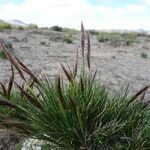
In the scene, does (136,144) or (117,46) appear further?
(117,46)

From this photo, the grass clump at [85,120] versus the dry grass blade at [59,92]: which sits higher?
the dry grass blade at [59,92]

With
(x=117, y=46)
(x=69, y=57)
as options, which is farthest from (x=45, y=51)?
(x=117, y=46)

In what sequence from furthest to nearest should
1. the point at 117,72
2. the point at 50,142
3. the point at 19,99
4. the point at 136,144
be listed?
the point at 117,72 < the point at 19,99 < the point at 50,142 < the point at 136,144

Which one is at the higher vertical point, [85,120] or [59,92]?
[59,92]

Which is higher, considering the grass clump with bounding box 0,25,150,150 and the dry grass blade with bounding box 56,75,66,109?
the dry grass blade with bounding box 56,75,66,109

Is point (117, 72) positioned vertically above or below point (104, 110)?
below

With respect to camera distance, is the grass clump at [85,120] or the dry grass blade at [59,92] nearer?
the dry grass blade at [59,92]

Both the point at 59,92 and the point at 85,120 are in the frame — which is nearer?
the point at 59,92

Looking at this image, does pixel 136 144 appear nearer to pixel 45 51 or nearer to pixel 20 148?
pixel 20 148

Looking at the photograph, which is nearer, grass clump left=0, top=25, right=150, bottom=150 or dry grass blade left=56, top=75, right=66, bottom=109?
dry grass blade left=56, top=75, right=66, bottom=109

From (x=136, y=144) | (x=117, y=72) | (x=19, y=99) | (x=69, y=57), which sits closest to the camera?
(x=136, y=144)

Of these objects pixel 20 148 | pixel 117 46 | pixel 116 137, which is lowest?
pixel 117 46
